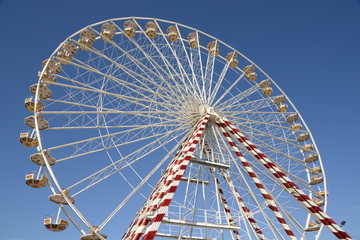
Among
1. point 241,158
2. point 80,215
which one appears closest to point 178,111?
point 241,158

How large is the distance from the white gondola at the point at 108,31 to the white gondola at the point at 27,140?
642 cm

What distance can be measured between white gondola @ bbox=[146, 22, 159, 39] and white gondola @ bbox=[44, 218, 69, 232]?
1121 cm

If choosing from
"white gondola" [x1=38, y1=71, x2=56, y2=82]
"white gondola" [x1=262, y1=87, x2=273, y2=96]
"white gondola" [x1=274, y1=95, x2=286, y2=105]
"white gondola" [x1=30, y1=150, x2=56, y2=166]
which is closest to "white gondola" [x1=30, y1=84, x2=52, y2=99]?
"white gondola" [x1=38, y1=71, x2=56, y2=82]

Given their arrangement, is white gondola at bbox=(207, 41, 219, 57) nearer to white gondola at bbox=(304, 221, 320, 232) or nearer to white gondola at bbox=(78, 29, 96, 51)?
white gondola at bbox=(78, 29, 96, 51)

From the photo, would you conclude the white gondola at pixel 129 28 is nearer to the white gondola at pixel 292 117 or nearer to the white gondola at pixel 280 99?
the white gondola at pixel 280 99

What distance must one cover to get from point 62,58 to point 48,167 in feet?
19.5

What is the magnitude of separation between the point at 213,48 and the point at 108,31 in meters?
7.00

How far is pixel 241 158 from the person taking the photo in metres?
13.5

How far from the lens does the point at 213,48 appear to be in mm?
19812

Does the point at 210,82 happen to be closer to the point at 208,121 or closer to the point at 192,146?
the point at 208,121

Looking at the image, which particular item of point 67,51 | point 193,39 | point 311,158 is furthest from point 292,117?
point 67,51

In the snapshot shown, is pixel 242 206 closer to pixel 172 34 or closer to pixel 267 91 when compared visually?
pixel 267 91

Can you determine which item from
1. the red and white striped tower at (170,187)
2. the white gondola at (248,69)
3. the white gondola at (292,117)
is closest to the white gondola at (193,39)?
the white gondola at (248,69)

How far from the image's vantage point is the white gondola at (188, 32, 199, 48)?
63.5 ft
